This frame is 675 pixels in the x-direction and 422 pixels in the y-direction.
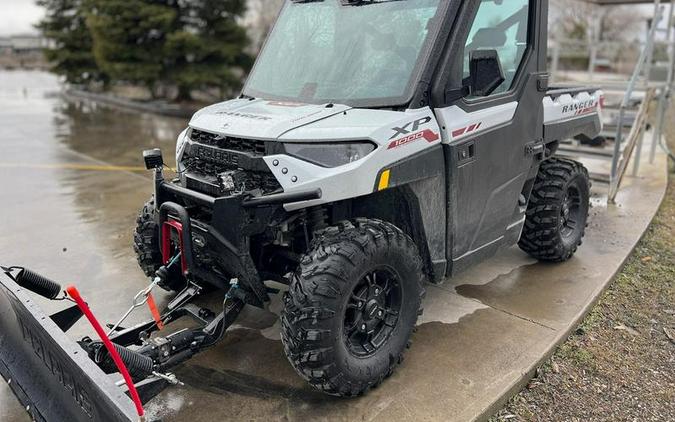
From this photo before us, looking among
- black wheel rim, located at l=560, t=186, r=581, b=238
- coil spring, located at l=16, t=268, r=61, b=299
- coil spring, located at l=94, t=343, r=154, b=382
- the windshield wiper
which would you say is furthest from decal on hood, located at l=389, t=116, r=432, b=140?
black wheel rim, located at l=560, t=186, r=581, b=238

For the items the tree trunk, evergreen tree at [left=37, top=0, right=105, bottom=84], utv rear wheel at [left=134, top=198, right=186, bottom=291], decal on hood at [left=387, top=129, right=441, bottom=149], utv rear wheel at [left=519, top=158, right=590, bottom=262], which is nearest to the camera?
decal on hood at [left=387, top=129, right=441, bottom=149]

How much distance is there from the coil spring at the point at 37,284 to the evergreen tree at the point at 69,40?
1870cm

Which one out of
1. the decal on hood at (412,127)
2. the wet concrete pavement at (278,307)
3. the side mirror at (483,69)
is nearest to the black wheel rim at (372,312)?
the wet concrete pavement at (278,307)

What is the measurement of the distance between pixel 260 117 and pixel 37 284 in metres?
1.43

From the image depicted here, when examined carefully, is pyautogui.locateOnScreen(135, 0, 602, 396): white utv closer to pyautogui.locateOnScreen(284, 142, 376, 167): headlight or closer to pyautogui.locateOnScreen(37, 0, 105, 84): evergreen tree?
pyautogui.locateOnScreen(284, 142, 376, 167): headlight

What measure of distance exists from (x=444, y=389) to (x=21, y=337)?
2214 mm

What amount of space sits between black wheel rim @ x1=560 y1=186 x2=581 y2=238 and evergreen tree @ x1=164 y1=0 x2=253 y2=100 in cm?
1136

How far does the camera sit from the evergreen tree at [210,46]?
14.5 m

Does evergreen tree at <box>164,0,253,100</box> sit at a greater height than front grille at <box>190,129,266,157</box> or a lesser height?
greater

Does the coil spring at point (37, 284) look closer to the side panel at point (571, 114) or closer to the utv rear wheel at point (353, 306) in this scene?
the utv rear wheel at point (353, 306)

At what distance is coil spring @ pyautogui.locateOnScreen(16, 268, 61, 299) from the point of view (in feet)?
9.19

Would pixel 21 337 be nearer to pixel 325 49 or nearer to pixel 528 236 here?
pixel 325 49

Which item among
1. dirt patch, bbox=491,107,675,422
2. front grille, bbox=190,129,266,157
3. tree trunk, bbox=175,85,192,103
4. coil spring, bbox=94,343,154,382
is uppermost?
front grille, bbox=190,129,266,157

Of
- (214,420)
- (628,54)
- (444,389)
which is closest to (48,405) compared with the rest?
(214,420)
